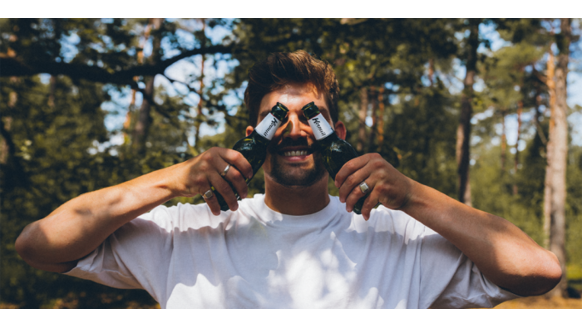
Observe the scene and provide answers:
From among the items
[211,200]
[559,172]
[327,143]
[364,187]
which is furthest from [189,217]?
[559,172]

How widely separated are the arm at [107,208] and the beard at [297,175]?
1.00ft

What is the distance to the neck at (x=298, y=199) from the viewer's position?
77.7 inches

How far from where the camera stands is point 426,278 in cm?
180

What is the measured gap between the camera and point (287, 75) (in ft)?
6.81

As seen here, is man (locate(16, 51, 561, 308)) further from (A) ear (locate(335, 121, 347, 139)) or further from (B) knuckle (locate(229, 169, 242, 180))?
(A) ear (locate(335, 121, 347, 139))

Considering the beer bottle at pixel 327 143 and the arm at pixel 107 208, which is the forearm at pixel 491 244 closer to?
the beer bottle at pixel 327 143

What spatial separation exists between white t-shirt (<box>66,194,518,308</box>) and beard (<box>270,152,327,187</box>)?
192mm

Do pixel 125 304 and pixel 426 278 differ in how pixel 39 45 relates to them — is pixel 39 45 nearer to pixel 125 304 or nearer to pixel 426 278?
pixel 426 278

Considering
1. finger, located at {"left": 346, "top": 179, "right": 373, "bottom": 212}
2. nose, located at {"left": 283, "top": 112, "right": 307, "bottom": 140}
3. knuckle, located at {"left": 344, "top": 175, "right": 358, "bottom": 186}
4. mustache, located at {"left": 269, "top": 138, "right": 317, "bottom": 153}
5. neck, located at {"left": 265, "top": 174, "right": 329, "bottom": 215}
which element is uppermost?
nose, located at {"left": 283, "top": 112, "right": 307, "bottom": 140}

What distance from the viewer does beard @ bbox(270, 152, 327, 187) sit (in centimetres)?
194

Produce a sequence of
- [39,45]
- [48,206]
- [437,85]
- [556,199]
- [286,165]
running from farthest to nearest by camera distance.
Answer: [556,199] → [48,206] → [437,85] → [39,45] → [286,165]

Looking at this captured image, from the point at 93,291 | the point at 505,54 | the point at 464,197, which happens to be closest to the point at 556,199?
the point at 464,197

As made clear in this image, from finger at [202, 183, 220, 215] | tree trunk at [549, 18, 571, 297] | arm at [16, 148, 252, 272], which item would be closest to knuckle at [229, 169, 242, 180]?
arm at [16, 148, 252, 272]

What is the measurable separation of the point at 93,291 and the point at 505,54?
20.7 meters
